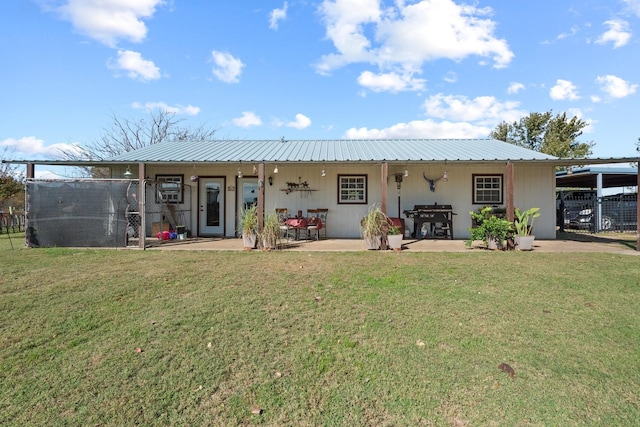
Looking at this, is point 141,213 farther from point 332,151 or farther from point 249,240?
point 332,151

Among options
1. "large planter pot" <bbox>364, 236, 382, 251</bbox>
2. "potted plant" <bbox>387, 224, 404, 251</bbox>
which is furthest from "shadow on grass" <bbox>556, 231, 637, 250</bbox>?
"large planter pot" <bbox>364, 236, 382, 251</bbox>

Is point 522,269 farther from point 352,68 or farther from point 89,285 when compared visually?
point 352,68

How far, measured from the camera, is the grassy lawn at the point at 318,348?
7.78ft

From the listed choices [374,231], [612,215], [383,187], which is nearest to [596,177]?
[612,215]

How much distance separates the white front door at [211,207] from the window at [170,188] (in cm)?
69

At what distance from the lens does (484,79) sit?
1348 centimetres

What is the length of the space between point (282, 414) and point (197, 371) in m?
0.91

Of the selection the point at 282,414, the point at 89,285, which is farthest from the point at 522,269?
the point at 89,285

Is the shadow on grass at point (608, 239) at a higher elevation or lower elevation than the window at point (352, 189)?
lower

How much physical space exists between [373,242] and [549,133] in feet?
91.1

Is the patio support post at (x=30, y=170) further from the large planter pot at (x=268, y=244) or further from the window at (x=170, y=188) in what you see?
the large planter pot at (x=268, y=244)

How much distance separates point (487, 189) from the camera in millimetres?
11555

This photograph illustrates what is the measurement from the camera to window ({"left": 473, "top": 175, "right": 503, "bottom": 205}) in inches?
454

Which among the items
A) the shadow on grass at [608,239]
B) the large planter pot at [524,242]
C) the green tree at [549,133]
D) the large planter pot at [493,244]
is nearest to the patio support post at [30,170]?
the large planter pot at [493,244]
